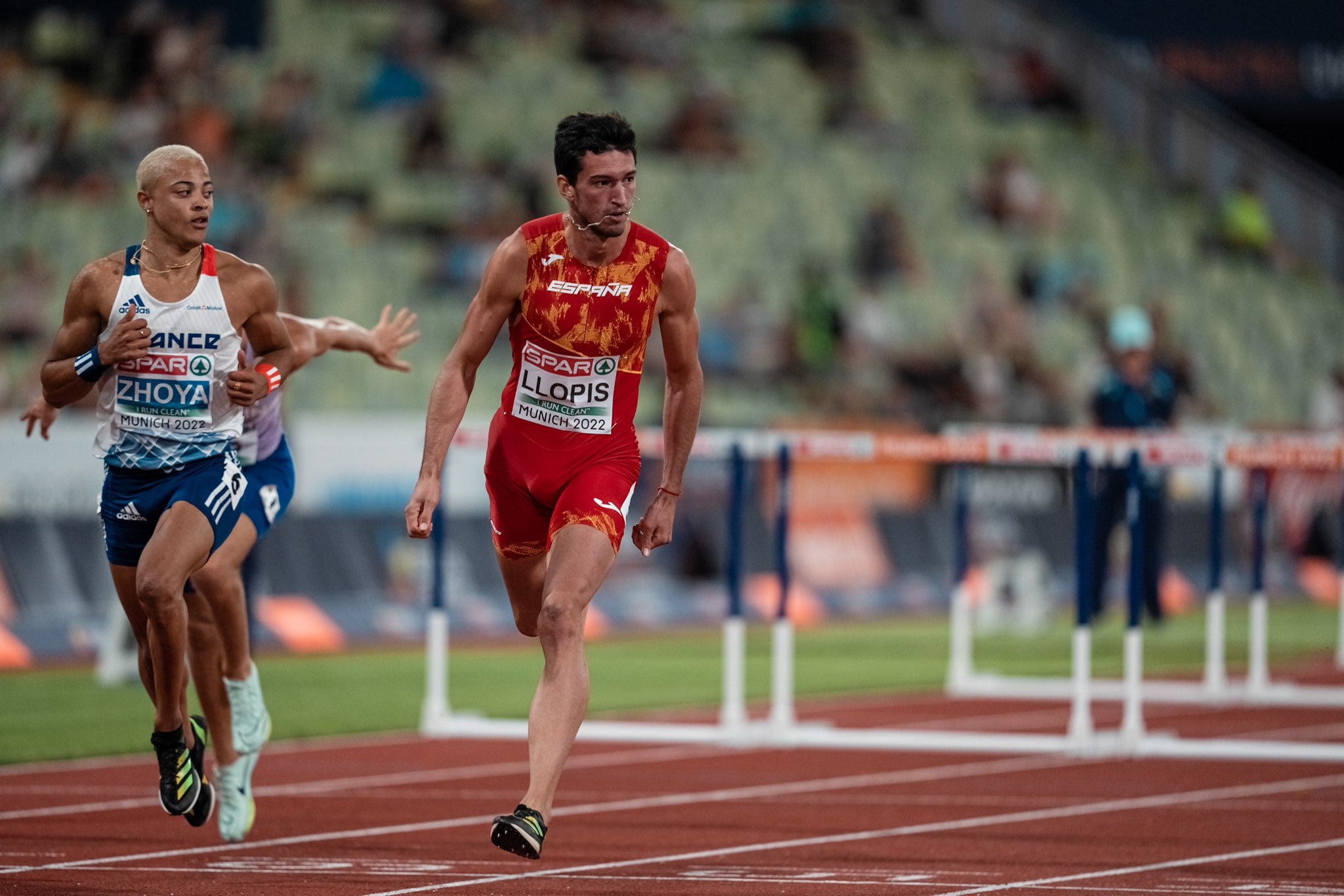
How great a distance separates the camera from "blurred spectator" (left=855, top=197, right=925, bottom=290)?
27.6 metres

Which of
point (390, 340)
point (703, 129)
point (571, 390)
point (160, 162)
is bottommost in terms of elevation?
point (571, 390)

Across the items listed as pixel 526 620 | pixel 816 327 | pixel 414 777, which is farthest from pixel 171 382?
pixel 816 327

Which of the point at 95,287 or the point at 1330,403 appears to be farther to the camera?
the point at 1330,403

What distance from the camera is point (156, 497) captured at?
25.2 ft

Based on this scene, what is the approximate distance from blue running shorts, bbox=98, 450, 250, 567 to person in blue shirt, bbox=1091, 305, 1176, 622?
10.6 m

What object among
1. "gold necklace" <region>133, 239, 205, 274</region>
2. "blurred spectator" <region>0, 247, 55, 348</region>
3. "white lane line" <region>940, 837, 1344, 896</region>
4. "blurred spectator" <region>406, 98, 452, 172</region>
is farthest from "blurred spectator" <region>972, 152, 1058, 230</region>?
"gold necklace" <region>133, 239, 205, 274</region>

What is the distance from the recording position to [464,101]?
26969mm

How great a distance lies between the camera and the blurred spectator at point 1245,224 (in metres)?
32.0

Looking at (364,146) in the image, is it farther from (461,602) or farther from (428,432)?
(428,432)

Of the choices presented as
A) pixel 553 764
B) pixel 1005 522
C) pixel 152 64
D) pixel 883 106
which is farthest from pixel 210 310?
pixel 883 106

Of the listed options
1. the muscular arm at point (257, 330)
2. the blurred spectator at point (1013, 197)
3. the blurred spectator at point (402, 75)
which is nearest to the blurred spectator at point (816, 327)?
the blurred spectator at point (1013, 197)

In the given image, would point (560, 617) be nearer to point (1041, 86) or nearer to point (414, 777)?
point (414, 777)

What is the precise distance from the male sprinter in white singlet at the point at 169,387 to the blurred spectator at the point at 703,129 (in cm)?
2076

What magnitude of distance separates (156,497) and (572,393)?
1614mm
